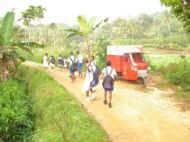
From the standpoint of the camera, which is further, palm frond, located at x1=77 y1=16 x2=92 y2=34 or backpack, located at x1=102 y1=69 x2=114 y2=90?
palm frond, located at x1=77 y1=16 x2=92 y2=34

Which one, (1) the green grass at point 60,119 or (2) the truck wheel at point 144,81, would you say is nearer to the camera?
(1) the green grass at point 60,119

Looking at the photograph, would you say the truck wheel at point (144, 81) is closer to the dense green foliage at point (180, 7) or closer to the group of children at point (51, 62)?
the dense green foliage at point (180, 7)

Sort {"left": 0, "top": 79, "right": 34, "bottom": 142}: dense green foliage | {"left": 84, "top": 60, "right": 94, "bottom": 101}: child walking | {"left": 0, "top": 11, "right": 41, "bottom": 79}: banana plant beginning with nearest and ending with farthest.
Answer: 1. {"left": 0, "top": 79, "right": 34, "bottom": 142}: dense green foliage
2. {"left": 84, "top": 60, "right": 94, "bottom": 101}: child walking
3. {"left": 0, "top": 11, "right": 41, "bottom": 79}: banana plant

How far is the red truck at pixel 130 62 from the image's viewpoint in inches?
791

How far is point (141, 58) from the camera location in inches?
829

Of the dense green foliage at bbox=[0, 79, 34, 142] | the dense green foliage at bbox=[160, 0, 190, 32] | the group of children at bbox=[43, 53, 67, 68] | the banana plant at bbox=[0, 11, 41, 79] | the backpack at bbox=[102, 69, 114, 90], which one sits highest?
the dense green foliage at bbox=[160, 0, 190, 32]

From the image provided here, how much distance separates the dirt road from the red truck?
71.0 inches

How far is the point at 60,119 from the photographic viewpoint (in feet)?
40.3

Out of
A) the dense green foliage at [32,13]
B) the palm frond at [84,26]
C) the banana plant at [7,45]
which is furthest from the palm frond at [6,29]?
→ the dense green foliage at [32,13]

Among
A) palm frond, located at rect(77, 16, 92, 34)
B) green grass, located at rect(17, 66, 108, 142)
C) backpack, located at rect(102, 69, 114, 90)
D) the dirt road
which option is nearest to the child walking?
the dirt road

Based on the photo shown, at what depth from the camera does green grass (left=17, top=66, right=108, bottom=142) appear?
1051 cm

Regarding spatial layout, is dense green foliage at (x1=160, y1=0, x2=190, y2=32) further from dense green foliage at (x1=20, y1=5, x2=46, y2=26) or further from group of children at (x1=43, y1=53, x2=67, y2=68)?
dense green foliage at (x1=20, y1=5, x2=46, y2=26)

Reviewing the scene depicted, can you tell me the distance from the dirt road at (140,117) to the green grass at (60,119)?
2.39 ft


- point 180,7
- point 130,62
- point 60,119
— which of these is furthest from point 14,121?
point 130,62
